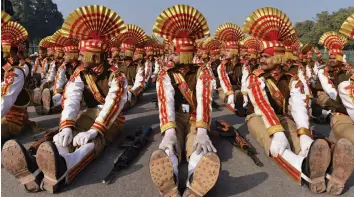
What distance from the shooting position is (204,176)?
102 inches

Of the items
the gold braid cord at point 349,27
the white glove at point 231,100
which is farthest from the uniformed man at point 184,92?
the white glove at point 231,100

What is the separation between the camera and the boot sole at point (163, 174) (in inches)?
103

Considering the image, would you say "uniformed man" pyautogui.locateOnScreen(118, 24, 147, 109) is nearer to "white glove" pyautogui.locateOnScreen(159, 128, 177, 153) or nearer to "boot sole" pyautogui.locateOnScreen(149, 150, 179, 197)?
"white glove" pyautogui.locateOnScreen(159, 128, 177, 153)

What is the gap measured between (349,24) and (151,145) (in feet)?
10.4

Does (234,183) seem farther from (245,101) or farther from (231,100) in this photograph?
(231,100)

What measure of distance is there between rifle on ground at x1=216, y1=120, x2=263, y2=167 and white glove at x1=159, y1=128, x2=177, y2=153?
1.00m

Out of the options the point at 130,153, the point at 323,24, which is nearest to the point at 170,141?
the point at 130,153

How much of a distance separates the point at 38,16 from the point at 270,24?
187ft

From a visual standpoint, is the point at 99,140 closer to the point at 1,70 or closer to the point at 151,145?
the point at 151,145

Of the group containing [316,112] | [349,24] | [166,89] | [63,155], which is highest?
[349,24]

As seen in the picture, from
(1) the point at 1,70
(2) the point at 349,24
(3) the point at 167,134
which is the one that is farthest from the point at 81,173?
(2) the point at 349,24

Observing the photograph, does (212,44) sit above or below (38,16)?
below

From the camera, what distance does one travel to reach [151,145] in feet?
14.4

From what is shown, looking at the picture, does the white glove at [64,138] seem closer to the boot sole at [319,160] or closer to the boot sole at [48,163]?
the boot sole at [48,163]
